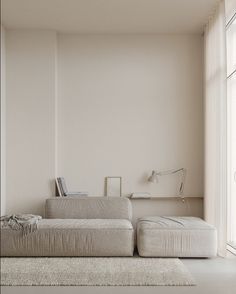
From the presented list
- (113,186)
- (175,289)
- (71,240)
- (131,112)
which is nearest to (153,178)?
(113,186)

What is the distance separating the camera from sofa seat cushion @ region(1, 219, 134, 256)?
5.23 metres

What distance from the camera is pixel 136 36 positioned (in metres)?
6.50

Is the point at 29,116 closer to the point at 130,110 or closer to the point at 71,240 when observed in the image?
the point at 130,110

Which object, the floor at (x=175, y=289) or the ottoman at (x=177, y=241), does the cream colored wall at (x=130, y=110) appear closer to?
the ottoman at (x=177, y=241)

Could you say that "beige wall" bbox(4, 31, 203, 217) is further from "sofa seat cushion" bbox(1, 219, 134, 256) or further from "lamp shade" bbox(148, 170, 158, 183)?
"sofa seat cushion" bbox(1, 219, 134, 256)

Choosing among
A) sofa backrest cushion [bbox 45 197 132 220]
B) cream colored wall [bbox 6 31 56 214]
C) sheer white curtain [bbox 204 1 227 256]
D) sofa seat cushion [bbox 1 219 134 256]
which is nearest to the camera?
sofa seat cushion [bbox 1 219 134 256]

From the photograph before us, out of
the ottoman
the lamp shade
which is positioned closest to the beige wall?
the lamp shade

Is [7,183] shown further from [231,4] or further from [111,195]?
[231,4]

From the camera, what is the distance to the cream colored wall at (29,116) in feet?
20.6

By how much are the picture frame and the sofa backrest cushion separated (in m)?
0.36

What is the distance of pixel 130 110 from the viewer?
6473mm

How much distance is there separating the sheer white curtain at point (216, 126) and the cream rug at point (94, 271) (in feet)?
2.73

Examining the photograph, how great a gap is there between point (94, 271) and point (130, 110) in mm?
2571

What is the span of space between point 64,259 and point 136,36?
309 centimetres
